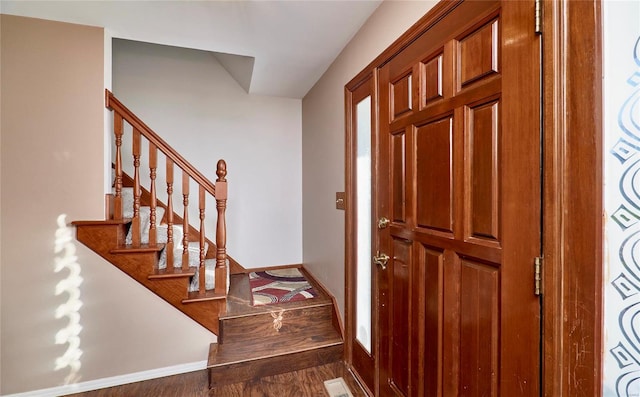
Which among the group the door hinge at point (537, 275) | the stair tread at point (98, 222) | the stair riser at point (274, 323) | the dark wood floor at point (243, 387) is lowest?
the dark wood floor at point (243, 387)

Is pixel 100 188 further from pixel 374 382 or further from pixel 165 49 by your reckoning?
pixel 374 382

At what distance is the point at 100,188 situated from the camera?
183 cm

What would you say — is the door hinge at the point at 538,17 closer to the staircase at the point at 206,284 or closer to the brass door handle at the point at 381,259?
the brass door handle at the point at 381,259

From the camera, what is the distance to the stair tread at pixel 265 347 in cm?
185

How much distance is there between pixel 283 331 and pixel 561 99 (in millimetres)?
2054

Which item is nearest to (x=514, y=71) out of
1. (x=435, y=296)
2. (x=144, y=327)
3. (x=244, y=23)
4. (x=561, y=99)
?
(x=561, y=99)

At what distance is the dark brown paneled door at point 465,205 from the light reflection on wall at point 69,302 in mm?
1950

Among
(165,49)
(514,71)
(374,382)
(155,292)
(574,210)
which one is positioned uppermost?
(165,49)

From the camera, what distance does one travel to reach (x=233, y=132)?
3.03m

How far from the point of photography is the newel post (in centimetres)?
199

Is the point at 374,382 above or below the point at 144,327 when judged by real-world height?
below

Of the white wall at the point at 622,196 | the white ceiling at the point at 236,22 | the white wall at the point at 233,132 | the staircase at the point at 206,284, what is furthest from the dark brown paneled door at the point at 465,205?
the white wall at the point at 233,132

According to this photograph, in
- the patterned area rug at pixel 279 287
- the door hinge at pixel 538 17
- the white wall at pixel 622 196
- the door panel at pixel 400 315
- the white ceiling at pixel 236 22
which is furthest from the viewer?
the patterned area rug at pixel 279 287

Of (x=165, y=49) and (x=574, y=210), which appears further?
(x=165, y=49)
